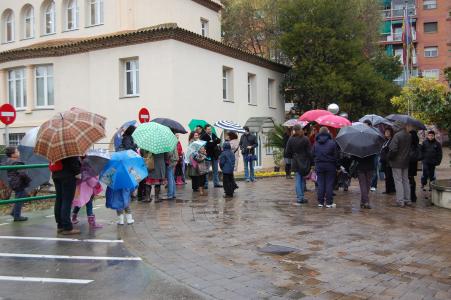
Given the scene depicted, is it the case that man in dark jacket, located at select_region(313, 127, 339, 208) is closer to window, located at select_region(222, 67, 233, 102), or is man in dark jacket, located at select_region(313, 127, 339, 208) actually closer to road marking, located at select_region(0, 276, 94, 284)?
road marking, located at select_region(0, 276, 94, 284)

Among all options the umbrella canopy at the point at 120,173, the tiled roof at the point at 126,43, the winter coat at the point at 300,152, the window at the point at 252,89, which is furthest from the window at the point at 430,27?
the umbrella canopy at the point at 120,173

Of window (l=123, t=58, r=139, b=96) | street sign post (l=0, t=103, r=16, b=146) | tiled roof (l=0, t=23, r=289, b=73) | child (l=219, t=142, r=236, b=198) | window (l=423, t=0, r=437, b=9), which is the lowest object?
child (l=219, t=142, r=236, b=198)

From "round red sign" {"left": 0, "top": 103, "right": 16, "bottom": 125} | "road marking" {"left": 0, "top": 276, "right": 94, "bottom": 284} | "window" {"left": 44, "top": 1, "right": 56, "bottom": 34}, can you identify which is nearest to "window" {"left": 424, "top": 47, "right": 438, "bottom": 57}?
"window" {"left": 44, "top": 1, "right": 56, "bottom": 34}

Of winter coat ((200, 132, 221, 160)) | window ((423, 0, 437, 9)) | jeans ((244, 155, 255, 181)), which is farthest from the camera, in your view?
window ((423, 0, 437, 9))

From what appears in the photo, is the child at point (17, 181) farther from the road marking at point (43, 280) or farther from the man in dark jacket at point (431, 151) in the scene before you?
the man in dark jacket at point (431, 151)

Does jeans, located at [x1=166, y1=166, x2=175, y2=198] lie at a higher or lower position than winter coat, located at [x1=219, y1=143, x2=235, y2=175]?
lower

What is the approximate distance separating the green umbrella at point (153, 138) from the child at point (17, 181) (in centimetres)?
244

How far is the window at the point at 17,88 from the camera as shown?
27.3 metres

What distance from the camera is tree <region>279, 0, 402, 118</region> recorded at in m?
29.9

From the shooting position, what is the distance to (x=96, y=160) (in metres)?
8.79

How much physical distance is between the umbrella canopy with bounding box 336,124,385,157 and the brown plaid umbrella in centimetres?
542

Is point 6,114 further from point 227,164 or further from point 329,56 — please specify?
point 329,56

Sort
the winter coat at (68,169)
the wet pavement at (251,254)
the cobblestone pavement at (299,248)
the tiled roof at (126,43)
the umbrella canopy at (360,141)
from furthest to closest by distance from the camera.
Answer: the tiled roof at (126,43)
the umbrella canopy at (360,141)
the winter coat at (68,169)
the cobblestone pavement at (299,248)
the wet pavement at (251,254)

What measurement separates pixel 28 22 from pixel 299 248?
28327 millimetres
